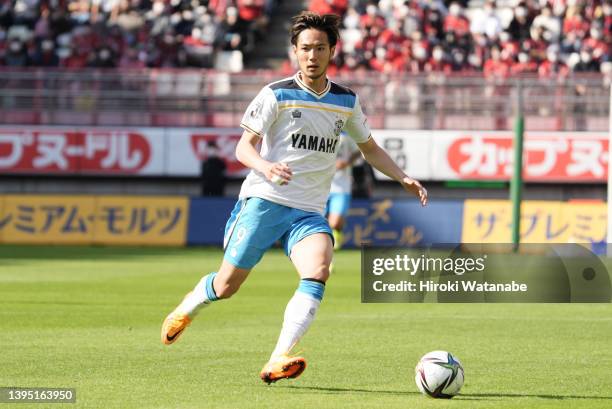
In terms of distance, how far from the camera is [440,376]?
27.4 feet

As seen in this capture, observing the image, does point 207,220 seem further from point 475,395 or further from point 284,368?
point 284,368

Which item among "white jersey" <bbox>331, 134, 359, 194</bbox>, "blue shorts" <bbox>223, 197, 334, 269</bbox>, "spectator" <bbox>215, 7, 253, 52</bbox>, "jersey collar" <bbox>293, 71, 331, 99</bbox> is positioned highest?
"jersey collar" <bbox>293, 71, 331, 99</bbox>

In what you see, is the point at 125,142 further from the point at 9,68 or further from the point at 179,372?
the point at 179,372

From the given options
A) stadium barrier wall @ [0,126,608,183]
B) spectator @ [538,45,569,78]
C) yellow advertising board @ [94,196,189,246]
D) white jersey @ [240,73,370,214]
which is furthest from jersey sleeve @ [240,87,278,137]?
spectator @ [538,45,569,78]

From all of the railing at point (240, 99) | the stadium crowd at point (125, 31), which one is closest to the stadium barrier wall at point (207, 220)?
the railing at point (240, 99)

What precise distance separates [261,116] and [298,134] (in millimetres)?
282

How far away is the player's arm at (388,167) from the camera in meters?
9.20

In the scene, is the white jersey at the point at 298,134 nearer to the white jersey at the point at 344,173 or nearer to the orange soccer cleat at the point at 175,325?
the orange soccer cleat at the point at 175,325

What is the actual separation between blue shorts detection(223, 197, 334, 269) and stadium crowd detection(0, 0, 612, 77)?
78.8ft

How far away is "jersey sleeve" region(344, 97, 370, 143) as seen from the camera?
9328 mm

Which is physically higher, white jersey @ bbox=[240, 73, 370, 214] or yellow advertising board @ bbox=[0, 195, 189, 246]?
white jersey @ bbox=[240, 73, 370, 214]

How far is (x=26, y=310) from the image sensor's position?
14.3 metres

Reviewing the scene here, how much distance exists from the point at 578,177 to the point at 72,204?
1181cm

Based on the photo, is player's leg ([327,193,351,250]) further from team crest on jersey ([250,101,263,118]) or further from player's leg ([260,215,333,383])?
team crest on jersey ([250,101,263,118])
